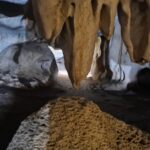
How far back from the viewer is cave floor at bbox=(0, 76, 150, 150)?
9.86 ft

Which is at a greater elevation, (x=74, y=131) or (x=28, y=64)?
→ (x=74, y=131)

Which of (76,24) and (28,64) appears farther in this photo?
(28,64)

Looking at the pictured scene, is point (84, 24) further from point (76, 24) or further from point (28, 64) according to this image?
point (28, 64)

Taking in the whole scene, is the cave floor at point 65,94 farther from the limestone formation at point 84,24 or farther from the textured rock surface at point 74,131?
the limestone formation at point 84,24

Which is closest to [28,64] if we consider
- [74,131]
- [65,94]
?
[65,94]

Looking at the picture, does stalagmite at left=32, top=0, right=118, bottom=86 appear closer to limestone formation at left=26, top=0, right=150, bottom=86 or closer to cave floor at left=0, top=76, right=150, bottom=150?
limestone formation at left=26, top=0, right=150, bottom=86

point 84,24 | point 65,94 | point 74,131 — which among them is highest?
point 84,24

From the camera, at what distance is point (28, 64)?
16.0ft

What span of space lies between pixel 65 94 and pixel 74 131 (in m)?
2.87

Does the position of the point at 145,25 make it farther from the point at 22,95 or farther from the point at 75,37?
the point at 22,95

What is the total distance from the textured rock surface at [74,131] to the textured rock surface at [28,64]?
3167 mm

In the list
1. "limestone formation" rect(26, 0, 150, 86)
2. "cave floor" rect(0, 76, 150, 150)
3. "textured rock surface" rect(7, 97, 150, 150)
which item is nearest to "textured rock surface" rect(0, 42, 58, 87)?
"cave floor" rect(0, 76, 150, 150)

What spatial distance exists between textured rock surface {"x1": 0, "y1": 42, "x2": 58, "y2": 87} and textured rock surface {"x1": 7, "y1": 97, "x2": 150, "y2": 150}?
10.4 feet

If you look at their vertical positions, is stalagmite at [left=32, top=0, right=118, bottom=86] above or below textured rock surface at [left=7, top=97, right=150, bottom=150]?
above
